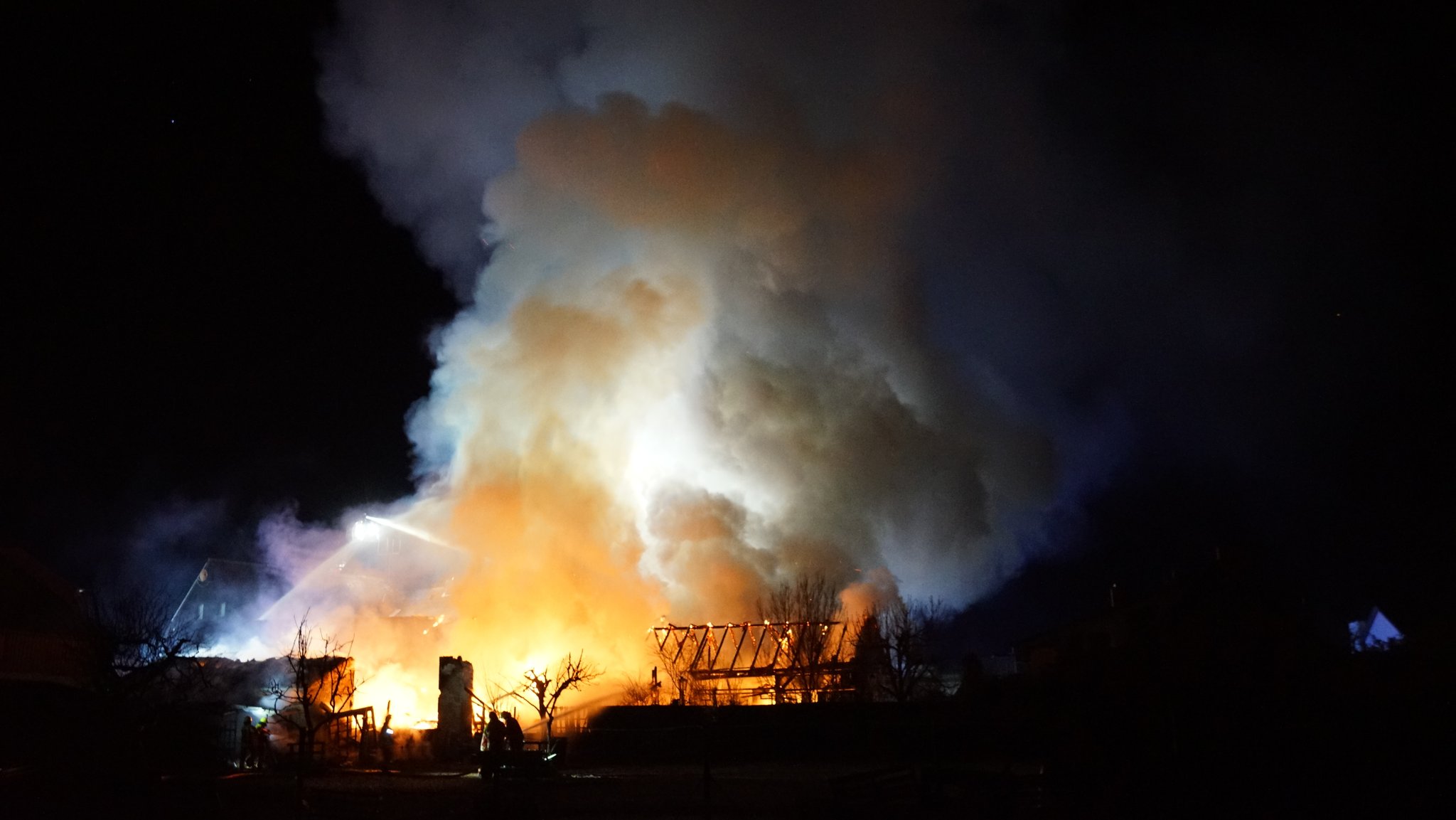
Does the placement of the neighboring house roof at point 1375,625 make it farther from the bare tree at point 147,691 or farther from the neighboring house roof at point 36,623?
the neighboring house roof at point 36,623

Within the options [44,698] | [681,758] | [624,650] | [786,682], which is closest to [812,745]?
[681,758]

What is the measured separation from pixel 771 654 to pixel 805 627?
11.5 feet

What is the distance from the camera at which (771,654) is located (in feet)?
182

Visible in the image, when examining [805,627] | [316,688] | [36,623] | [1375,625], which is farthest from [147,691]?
[1375,625]

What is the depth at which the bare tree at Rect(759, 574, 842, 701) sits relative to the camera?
2032 inches

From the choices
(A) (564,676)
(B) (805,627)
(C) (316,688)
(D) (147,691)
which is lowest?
(D) (147,691)

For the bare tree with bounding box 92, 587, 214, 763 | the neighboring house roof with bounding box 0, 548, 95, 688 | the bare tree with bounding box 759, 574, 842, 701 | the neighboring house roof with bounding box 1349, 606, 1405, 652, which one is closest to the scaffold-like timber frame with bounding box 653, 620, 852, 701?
the bare tree with bounding box 759, 574, 842, 701

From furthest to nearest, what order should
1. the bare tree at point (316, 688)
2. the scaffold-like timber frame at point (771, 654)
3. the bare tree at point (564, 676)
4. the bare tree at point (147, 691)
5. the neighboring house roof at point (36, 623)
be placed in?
the scaffold-like timber frame at point (771, 654) → the neighboring house roof at point (36, 623) → the bare tree at point (564, 676) → the bare tree at point (316, 688) → the bare tree at point (147, 691)

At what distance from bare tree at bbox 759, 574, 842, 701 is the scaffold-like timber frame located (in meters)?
0.04

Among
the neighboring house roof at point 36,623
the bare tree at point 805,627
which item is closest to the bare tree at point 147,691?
the neighboring house roof at point 36,623

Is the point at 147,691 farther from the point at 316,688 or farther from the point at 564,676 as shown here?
the point at 564,676

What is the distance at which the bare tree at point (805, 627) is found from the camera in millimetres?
51625

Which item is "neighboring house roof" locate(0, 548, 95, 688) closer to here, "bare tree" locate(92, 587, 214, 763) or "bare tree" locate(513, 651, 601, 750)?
"bare tree" locate(92, 587, 214, 763)

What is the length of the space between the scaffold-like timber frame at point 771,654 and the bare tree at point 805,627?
0.04 meters
